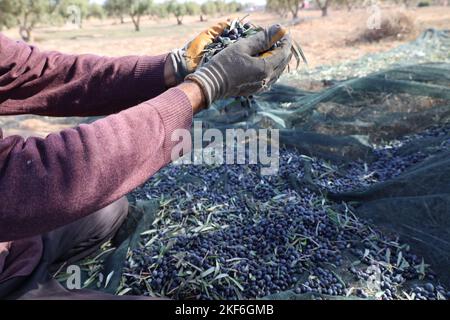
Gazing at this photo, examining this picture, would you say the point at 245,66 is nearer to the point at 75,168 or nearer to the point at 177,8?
the point at 75,168

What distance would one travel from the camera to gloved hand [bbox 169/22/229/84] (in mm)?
2164

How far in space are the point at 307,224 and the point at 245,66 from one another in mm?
980

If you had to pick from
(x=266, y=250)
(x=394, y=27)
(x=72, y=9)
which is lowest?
(x=72, y=9)

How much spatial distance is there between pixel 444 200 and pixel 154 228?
Result: 1.61m

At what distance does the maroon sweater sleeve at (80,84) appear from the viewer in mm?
2076

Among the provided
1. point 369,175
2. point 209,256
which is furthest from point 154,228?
point 369,175

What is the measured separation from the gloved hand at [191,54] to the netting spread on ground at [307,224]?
1.85 ft

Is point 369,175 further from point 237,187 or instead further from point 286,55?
point 286,55

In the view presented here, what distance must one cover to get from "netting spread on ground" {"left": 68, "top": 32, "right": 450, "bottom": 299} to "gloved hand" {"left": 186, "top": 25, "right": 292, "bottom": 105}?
2.30 feet

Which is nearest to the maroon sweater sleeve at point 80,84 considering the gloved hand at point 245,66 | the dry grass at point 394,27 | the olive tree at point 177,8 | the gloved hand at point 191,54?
the gloved hand at point 191,54

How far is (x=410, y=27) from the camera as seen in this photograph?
12.9 m

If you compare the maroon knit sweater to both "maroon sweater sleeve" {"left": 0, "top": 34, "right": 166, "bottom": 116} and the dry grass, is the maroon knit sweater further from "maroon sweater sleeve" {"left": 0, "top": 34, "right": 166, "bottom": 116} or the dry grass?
the dry grass

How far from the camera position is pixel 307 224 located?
227 cm

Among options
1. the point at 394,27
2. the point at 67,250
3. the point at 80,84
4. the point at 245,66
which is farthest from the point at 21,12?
the point at 245,66
